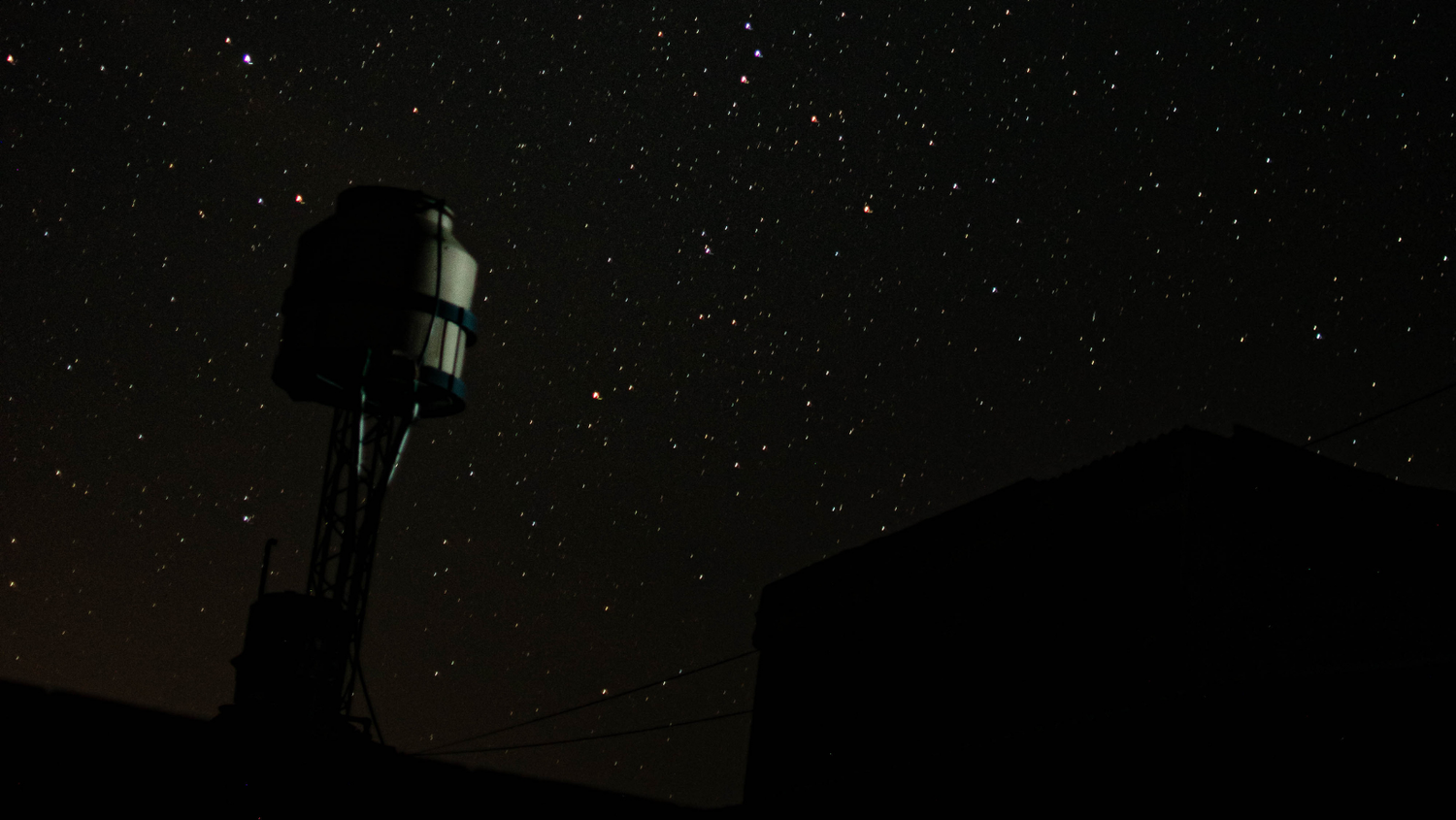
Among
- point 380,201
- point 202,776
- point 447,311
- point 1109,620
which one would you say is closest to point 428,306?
point 447,311

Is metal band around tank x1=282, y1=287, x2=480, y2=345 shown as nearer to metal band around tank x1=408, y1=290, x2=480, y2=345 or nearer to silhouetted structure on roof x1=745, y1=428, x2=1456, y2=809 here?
metal band around tank x1=408, y1=290, x2=480, y2=345

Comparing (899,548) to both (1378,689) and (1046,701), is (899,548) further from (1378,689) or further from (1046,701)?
(1378,689)

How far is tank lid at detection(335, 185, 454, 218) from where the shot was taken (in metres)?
14.9

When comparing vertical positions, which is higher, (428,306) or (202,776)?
(428,306)

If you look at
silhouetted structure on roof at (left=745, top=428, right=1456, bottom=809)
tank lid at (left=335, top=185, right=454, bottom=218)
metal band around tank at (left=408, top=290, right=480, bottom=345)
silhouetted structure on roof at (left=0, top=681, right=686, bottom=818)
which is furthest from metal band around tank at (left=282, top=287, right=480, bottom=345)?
silhouetted structure on roof at (left=0, top=681, right=686, bottom=818)

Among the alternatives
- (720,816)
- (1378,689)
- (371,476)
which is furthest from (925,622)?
(1378,689)

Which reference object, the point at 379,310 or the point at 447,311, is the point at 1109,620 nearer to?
the point at 447,311

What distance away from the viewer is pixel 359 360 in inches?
561

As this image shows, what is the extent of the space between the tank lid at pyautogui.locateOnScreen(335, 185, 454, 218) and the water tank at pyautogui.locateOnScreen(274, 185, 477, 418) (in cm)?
1

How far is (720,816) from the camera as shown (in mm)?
9422

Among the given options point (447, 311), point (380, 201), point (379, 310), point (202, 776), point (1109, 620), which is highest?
point (380, 201)

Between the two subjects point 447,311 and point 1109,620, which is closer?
point 447,311

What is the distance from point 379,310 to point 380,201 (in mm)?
1368

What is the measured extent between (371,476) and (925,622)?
854 cm
